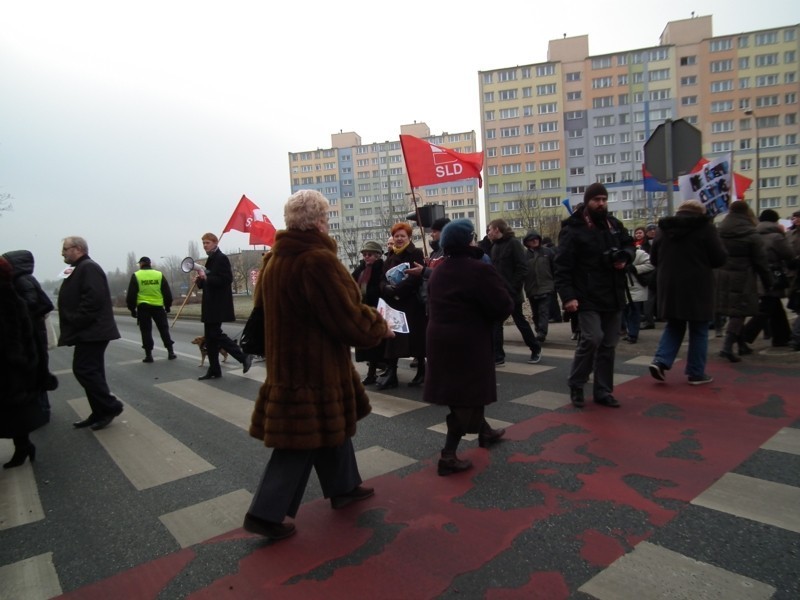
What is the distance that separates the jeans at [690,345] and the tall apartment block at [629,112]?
2345 inches

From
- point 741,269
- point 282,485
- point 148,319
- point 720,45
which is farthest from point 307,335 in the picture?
point 720,45

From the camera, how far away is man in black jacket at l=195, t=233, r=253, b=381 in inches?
294

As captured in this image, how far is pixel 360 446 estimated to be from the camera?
4.34m

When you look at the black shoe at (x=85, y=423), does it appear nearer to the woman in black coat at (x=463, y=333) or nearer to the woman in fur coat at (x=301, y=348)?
the woman in fur coat at (x=301, y=348)

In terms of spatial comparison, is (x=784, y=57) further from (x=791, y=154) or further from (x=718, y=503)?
(x=718, y=503)

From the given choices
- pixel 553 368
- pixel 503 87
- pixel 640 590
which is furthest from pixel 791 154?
pixel 640 590

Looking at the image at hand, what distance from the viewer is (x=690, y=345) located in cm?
550

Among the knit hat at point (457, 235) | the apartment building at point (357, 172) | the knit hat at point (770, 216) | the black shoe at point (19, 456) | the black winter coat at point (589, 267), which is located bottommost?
the black shoe at point (19, 456)

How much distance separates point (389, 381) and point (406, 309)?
956 millimetres

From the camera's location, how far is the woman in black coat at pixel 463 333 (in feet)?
11.5

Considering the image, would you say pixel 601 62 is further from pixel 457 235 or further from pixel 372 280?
pixel 457 235

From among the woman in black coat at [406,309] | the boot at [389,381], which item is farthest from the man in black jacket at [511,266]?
the boot at [389,381]

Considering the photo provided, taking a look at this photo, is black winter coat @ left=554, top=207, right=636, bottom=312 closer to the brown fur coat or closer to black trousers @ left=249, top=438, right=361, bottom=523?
the brown fur coat

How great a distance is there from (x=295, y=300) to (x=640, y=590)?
2108mm
